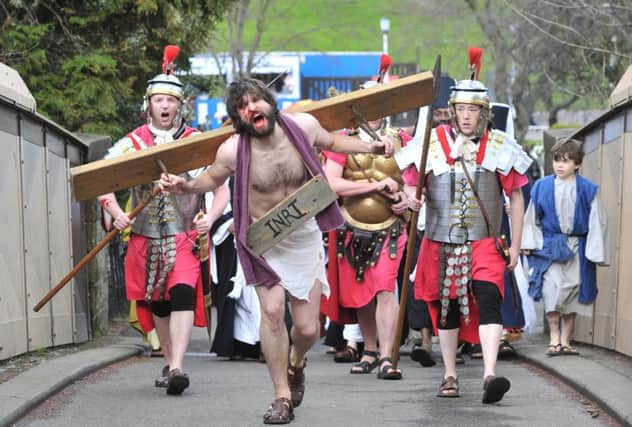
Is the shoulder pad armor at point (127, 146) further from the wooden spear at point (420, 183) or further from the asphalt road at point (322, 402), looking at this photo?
the wooden spear at point (420, 183)

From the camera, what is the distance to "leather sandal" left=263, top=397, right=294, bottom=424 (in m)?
7.35

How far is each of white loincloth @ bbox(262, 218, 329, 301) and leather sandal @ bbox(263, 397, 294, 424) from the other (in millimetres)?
584

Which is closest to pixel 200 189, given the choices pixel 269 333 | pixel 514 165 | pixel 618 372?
pixel 269 333

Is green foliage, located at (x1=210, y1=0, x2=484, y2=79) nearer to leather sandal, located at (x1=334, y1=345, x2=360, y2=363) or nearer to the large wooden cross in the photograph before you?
leather sandal, located at (x1=334, y1=345, x2=360, y2=363)

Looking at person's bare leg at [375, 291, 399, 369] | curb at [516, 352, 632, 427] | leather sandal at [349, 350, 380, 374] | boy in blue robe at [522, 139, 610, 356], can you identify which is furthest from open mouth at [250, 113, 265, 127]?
boy in blue robe at [522, 139, 610, 356]

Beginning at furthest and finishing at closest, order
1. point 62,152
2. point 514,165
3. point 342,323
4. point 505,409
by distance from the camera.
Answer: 1. point 62,152
2. point 342,323
3. point 514,165
4. point 505,409

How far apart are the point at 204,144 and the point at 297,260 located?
2.71 feet

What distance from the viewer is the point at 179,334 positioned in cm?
Result: 888

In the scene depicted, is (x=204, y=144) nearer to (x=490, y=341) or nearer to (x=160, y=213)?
(x=160, y=213)

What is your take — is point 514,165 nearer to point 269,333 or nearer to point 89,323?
point 269,333

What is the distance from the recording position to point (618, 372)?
9.19 meters

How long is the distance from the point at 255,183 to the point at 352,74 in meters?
37.6

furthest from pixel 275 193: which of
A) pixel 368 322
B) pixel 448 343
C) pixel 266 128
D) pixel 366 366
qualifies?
pixel 368 322

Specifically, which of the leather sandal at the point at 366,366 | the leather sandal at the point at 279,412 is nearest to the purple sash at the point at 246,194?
the leather sandal at the point at 279,412
